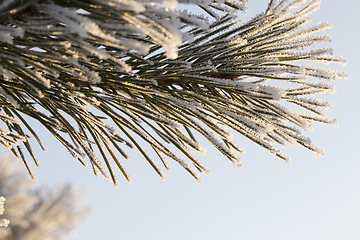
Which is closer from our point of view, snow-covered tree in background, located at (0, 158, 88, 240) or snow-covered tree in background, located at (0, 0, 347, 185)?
snow-covered tree in background, located at (0, 0, 347, 185)

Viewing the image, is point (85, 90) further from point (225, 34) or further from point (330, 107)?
point (330, 107)

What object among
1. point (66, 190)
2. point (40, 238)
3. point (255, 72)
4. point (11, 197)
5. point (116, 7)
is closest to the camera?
point (116, 7)

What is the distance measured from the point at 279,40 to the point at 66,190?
175 inches

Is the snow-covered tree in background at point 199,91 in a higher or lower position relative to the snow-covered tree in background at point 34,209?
lower

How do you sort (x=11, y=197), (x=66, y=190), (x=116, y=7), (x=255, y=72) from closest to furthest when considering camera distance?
1. (x=116, y=7)
2. (x=255, y=72)
3. (x=11, y=197)
4. (x=66, y=190)

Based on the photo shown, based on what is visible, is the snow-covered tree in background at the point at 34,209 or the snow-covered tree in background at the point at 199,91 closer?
the snow-covered tree in background at the point at 199,91

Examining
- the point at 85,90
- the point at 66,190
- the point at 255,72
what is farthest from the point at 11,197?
the point at 255,72

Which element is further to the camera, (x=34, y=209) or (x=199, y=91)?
(x=34, y=209)

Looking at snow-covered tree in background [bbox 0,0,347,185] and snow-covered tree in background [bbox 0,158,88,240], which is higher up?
snow-covered tree in background [bbox 0,158,88,240]

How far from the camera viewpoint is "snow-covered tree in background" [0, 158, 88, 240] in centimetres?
316

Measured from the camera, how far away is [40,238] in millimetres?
3566

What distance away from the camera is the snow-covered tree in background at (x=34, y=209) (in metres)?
3.16

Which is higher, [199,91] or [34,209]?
[34,209]

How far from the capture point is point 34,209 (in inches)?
161
